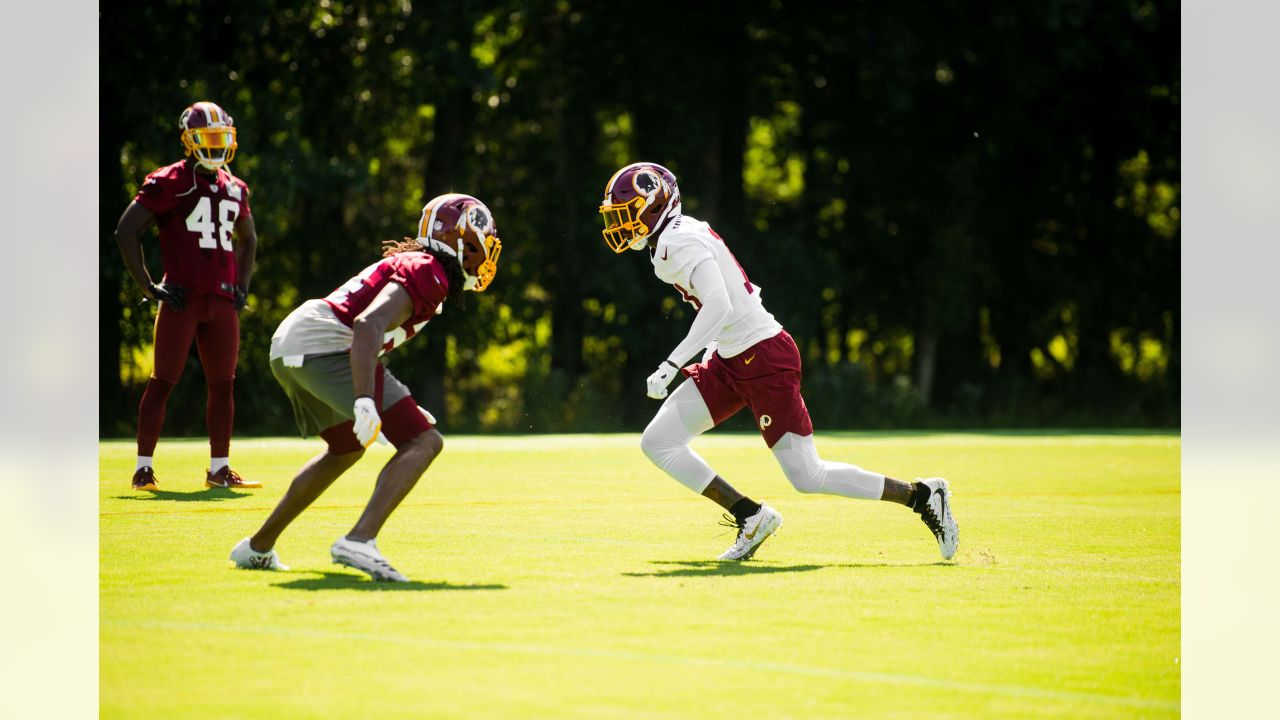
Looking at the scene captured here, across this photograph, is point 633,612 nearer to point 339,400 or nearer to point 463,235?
point 339,400

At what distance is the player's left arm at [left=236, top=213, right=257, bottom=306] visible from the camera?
34.7ft

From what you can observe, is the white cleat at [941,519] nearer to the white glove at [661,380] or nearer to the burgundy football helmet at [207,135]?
the white glove at [661,380]

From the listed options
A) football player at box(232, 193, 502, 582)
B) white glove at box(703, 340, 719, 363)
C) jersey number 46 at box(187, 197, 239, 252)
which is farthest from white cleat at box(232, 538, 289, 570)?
jersey number 46 at box(187, 197, 239, 252)

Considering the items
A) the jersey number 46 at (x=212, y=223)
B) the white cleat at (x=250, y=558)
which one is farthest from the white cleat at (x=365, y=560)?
the jersey number 46 at (x=212, y=223)

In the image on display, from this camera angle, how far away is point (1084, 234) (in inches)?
1079

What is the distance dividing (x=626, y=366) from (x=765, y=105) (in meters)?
5.04

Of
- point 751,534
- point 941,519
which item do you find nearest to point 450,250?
point 751,534

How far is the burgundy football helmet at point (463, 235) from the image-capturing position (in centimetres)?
697

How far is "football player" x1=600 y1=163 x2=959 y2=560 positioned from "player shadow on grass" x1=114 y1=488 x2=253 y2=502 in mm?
3435

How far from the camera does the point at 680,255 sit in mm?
8039

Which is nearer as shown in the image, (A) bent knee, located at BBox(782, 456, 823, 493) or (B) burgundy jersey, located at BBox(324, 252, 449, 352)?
(B) burgundy jersey, located at BBox(324, 252, 449, 352)

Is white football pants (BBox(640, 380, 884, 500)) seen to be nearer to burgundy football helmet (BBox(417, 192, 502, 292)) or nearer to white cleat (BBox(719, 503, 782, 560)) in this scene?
white cleat (BBox(719, 503, 782, 560))

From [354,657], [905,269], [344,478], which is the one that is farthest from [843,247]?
[354,657]

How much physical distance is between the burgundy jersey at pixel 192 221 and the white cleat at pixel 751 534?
4.37 metres
